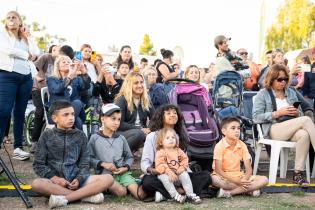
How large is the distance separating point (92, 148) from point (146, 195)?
75 centimetres

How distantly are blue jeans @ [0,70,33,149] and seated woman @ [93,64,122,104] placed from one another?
4.43ft

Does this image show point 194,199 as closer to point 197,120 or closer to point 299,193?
point 299,193

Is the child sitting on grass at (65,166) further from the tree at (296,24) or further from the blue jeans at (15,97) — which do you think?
the tree at (296,24)

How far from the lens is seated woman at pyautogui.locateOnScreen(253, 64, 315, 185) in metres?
5.91

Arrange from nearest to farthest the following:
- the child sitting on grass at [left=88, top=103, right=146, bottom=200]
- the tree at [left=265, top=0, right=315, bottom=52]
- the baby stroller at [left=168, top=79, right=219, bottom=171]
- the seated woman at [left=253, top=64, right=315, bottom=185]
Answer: the child sitting on grass at [left=88, top=103, right=146, bottom=200]
the seated woman at [left=253, top=64, right=315, bottom=185]
the baby stroller at [left=168, top=79, right=219, bottom=171]
the tree at [left=265, top=0, right=315, bottom=52]

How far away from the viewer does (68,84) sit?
265 inches

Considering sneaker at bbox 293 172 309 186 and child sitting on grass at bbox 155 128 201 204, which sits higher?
child sitting on grass at bbox 155 128 201 204

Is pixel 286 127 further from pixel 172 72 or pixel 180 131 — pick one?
pixel 172 72

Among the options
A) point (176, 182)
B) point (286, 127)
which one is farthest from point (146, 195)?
point (286, 127)

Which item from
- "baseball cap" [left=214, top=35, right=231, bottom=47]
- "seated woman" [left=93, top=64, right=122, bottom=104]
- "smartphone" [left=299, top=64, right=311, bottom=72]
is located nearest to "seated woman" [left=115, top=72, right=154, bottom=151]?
"seated woman" [left=93, top=64, right=122, bottom=104]

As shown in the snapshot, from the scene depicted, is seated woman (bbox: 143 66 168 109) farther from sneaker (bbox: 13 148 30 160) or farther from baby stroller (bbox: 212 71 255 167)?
sneaker (bbox: 13 148 30 160)

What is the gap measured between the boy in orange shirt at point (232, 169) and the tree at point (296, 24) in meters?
37.7

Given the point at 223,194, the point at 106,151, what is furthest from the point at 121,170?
the point at 223,194

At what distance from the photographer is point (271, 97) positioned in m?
6.42
